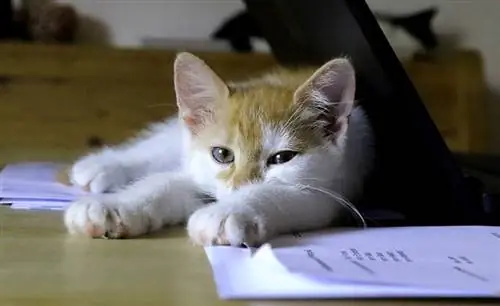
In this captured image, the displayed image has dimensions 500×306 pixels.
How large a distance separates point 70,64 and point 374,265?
4.44ft

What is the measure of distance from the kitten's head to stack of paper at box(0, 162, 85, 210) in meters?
0.19

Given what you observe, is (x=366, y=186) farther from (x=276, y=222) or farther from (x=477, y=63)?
(x=477, y=63)

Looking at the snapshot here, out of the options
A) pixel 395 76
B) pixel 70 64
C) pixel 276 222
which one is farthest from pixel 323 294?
pixel 70 64

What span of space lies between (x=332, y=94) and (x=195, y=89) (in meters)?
0.20

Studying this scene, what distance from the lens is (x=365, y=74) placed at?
111 centimetres

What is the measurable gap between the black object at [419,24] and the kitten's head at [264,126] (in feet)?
3.29

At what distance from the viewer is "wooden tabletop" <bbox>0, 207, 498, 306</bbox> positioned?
2.21 ft

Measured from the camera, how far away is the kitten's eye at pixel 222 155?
3.58 ft

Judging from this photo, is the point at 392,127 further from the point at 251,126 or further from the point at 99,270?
the point at 99,270

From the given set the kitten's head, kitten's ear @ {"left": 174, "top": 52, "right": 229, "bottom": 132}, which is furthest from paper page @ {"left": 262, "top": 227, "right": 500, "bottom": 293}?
kitten's ear @ {"left": 174, "top": 52, "right": 229, "bottom": 132}

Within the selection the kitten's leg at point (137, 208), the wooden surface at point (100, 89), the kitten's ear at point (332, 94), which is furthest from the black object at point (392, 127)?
the wooden surface at point (100, 89)

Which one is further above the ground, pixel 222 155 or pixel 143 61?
pixel 143 61

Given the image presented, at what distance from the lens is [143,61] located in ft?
6.49

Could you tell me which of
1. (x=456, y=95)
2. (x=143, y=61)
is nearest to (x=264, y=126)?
(x=143, y=61)
